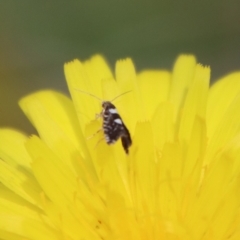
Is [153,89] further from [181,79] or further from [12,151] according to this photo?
[12,151]

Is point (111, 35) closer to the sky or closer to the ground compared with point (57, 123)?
closer to the sky

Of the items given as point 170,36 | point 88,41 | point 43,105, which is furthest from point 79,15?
point 43,105

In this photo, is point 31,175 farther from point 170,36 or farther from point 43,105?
point 170,36

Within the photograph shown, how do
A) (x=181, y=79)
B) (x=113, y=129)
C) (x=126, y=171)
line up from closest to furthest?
(x=113, y=129) → (x=126, y=171) → (x=181, y=79)

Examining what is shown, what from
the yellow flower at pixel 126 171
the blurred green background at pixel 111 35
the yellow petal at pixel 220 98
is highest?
the blurred green background at pixel 111 35

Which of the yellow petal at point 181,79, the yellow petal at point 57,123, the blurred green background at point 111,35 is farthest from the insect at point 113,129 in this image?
the blurred green background at point 111,35

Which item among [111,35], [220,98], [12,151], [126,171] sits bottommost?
[126,171]

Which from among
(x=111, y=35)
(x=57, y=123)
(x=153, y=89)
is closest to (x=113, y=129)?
(x=57, y=123)

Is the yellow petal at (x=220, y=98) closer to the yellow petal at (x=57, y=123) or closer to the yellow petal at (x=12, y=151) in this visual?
the yellow petal at (x=57, y=123)
